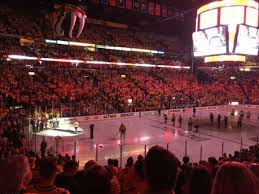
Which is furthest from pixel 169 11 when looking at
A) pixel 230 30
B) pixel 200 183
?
pixel 200 183

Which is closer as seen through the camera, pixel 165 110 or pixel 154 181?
pixel 154 181

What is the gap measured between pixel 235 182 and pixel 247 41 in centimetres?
1324

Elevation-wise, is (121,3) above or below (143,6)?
below

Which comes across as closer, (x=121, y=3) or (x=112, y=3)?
(x=112, y=3)

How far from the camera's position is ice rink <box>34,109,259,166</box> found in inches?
744

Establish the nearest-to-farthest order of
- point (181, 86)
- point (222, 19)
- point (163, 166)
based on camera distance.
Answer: point (163, 166) < point (222, 19) < point (181, 86)

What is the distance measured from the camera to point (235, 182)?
2.37 metres

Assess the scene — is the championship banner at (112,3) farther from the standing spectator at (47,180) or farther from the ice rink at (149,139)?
the standing spectator at (47,180)

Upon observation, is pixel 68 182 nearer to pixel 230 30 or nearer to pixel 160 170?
pixel 160 170

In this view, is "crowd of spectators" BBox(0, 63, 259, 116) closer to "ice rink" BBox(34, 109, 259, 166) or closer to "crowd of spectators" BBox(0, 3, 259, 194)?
"crowd of spectators" BBox(0, 3, 259, 194)

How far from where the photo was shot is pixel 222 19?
45.8ft

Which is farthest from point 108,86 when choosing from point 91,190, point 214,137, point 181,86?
point 91,190

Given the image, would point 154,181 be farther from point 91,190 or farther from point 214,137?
point 214,137

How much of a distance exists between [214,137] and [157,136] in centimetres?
446
